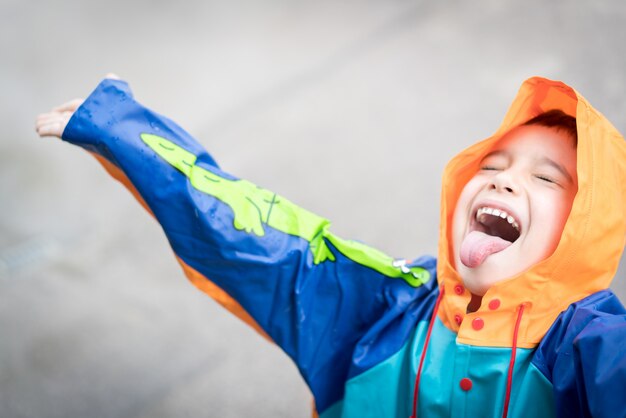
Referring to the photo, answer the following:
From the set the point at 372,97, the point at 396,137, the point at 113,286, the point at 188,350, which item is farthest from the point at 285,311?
the point at 372,97

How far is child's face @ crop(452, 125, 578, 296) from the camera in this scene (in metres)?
0.88

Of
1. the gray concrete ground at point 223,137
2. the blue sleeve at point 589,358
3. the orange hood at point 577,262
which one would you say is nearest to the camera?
the blue sleeve at point 589,358

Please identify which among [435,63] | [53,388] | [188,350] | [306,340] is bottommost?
[53,388]

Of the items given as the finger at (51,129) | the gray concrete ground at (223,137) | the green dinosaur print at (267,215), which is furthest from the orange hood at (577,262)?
the gray concrete ground at (223,137)

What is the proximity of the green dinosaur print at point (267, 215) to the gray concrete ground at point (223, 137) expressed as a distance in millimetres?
591

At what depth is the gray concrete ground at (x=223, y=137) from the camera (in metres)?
1.57

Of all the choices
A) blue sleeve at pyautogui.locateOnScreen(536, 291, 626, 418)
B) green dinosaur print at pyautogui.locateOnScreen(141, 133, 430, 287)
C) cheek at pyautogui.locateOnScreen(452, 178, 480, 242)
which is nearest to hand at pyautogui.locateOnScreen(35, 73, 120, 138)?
green dinosaur print at pyautogui.locateOnScreen(141, 133, 430, 287)

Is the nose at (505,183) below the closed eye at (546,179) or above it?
below

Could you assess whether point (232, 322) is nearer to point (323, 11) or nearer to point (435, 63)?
point (435, 63)

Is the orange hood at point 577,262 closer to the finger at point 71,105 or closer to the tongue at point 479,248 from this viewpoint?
the tongue at point 479,248

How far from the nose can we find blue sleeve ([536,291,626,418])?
6.3 inches

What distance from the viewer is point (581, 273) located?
0.87m

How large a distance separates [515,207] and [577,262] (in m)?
0.10

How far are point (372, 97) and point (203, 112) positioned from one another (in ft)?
1.74
